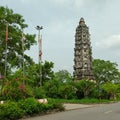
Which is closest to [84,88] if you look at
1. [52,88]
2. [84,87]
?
[84,87]

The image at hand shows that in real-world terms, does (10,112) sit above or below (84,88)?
below

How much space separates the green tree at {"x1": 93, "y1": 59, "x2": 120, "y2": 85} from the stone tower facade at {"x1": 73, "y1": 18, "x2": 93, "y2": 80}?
1772 cm

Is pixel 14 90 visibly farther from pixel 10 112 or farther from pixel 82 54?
pixel 82 54

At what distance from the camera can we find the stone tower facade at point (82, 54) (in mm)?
78375

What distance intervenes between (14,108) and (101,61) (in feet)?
263

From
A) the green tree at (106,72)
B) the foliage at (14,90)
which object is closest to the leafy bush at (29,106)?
the foliage at (14,90)

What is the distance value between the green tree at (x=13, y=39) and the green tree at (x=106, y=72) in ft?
175

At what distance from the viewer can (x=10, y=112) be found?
18.5 meters

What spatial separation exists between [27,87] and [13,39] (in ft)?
59.1

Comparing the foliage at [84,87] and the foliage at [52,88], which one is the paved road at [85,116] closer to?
A: the foliage at [52,88]

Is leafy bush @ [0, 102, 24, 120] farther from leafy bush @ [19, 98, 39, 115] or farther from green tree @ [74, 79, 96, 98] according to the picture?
green tree @ [74, 79, 96, 98]

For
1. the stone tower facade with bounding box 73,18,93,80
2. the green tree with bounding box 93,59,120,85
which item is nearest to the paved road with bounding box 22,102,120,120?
the stone tower facade with bounding box 73,18,93,80

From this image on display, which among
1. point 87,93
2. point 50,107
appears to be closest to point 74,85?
point 87,93

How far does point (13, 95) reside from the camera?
24.5m
